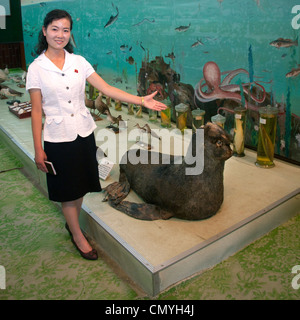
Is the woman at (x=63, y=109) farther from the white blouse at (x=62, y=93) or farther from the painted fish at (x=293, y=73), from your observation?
the painted fish at (x=293, y=73)

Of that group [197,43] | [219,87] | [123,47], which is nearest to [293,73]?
[219,87]

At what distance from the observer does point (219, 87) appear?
3.96 m

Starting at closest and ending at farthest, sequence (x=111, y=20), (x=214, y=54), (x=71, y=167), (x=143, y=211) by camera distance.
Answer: (x=71, y=167) → (x=143, y=211) → (x=214, y=54) → (x=111, y=20)

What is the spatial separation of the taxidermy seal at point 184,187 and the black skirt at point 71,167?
0.47 meters

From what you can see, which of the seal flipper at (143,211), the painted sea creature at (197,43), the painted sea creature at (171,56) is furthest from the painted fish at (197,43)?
the seal flipper at (143,211)

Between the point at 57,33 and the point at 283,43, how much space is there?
202 cm

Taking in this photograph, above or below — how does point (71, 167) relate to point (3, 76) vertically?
below

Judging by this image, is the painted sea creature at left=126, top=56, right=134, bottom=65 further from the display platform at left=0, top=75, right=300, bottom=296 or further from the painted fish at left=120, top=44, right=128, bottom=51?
the display platform at left=0, top=75, right=300, bottom=296

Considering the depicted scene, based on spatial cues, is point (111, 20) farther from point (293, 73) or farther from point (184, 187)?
point (184, 187)

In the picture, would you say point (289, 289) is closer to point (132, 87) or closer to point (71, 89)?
point (71, 89)

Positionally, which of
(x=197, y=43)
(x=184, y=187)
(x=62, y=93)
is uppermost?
(x=197, y=43)

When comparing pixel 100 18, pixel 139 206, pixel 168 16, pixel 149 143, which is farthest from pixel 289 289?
pixel 100 18

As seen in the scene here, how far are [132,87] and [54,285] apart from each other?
3571 mm

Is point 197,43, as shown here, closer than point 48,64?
No
